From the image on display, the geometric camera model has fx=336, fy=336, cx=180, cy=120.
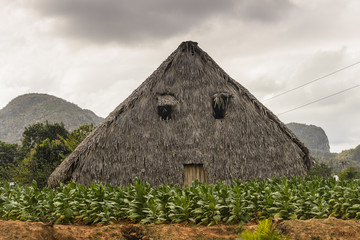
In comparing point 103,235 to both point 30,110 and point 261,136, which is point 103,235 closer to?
point 261,136

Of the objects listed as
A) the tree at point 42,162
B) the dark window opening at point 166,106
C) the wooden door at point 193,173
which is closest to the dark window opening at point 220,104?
the dark window opening at point 166,106

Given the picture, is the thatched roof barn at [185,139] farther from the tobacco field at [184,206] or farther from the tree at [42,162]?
the tree at [42,162]

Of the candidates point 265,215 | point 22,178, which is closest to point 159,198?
point 265,215

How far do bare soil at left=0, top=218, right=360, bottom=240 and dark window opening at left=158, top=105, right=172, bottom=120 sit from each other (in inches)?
266

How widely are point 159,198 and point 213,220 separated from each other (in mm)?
1181

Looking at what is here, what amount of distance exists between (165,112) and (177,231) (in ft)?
23.4

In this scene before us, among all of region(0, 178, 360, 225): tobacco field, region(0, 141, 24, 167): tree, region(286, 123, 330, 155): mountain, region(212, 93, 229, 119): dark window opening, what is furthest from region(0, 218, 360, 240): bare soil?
region(286, 123, 330, 155): mountain

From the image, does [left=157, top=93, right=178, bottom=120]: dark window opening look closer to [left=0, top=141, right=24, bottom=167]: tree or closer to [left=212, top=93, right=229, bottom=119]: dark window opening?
[left=212, top=93, right=229, bottom=119]: dark window opening

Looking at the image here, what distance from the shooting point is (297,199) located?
720 centimetres

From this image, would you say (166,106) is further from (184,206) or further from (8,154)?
(8,154)

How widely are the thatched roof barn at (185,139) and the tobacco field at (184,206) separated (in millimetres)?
4531

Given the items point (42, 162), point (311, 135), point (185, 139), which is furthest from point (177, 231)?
point (311, 135)

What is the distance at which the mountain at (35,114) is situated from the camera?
114 meters

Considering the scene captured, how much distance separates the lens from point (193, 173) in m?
12.4
